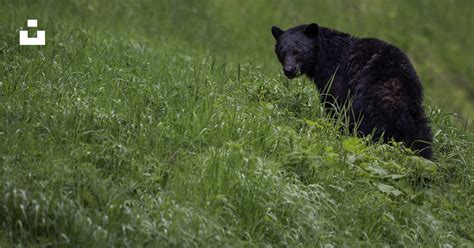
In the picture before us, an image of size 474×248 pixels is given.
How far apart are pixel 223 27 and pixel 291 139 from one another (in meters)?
9.83

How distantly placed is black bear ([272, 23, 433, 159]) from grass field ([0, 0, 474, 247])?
0.95 ft

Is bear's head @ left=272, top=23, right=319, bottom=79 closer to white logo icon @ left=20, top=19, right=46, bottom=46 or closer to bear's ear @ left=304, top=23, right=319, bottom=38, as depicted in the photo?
bear's ear @ left=304, top=23, right=319, bottom=38

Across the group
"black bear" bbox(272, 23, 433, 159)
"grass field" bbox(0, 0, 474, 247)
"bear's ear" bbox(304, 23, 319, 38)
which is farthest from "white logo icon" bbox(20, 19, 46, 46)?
"bear's ear" bbox(304, 23, 319, 38)

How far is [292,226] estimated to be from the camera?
6.24m

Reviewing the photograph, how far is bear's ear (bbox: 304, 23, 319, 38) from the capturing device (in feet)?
30.4

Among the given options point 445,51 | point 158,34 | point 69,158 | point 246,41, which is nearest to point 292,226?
point 69,158

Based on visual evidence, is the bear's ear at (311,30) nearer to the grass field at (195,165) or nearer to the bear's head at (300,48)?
the bear's head at (300,48)

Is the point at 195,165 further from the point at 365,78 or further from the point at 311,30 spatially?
the point at 311,30

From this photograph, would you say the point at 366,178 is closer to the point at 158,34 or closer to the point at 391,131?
the point at 391,131

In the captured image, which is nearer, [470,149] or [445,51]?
[470,149]

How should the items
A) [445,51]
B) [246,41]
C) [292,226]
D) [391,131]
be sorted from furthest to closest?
[445,51] < [246,41] < [391,131] < [292,226]

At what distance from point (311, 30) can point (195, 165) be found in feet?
10.9

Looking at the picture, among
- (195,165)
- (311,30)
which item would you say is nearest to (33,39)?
(311,30)

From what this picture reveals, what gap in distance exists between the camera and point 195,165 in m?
6.57
